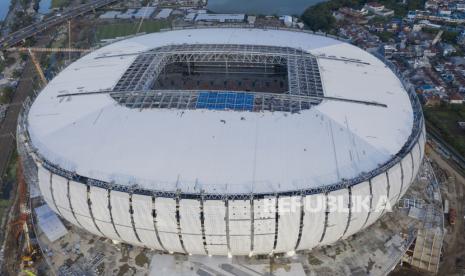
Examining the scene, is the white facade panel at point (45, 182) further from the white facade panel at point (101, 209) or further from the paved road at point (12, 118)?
the paved road at point (12, 118)

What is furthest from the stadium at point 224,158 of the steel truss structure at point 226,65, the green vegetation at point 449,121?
the green vegetation at point 449,121

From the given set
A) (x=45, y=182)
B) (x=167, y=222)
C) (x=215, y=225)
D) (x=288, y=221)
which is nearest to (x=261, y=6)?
(x=45, y=182)

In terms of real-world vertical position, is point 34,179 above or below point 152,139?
below

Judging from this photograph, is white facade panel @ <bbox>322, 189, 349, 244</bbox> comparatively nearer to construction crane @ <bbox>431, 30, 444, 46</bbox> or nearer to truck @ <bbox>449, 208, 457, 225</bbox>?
truck @ <bbox>449, 208, 457, 225</bbox>

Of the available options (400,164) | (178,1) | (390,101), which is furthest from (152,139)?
(178,1)

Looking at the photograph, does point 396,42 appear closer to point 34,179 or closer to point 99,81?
point 99,81

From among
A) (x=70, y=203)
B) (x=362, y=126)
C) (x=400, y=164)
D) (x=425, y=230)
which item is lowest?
(x=425, y=230)

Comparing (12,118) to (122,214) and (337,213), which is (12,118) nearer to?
(122,214)

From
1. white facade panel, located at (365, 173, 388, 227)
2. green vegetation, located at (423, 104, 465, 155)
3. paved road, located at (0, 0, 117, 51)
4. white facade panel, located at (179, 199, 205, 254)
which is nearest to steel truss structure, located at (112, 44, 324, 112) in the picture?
white facade panel, located at (365, 173, 388, 227)
